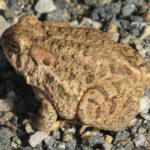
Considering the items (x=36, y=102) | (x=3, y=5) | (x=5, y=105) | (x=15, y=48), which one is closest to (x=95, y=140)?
(x=36, y=102)

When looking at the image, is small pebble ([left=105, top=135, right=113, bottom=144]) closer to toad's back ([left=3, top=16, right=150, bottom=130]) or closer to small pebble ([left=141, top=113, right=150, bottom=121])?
toad's back ([left=3, top=16, right=150, bottom=130])

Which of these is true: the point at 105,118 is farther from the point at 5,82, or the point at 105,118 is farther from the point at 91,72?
the point at 5,82

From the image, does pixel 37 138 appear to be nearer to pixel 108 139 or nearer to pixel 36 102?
pixel 36 102

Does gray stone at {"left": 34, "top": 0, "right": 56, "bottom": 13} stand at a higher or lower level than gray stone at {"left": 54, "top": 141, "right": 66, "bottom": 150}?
higher

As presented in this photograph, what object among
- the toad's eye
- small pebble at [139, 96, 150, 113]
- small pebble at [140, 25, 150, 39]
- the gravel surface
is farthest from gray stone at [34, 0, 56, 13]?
small pebble at [139, 96, 150, 113]

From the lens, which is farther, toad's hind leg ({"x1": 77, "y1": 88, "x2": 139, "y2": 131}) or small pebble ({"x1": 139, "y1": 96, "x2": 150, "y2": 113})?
small pebble ({"x1": 139, "y1": 96, "x2": 150, "y2": 113})

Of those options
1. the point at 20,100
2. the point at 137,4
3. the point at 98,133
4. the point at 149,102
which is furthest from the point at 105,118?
the point at 137,4

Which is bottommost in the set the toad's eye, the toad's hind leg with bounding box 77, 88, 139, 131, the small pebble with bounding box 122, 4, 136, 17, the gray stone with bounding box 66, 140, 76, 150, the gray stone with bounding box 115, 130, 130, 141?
the gray stone with bounding box 66, 140, 76, 150

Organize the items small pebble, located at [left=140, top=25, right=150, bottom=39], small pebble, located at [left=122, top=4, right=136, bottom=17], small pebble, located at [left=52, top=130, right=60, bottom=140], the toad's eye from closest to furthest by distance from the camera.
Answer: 1. the toad's eye
2. small pebble, located at [left=52, top=130, right=60, bottom=140]
3. small pebble, located at [left=140, top=25, right=150, bottom=39]
4. small pebble, located at [left=122, top=4, right=136, bottom=17]

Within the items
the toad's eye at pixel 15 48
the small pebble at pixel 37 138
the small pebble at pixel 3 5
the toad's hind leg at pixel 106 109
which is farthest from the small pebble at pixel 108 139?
the small pebble at pixel 3 5

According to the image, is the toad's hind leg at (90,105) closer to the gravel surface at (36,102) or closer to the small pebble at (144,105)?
the gravel surface at (36,102)
